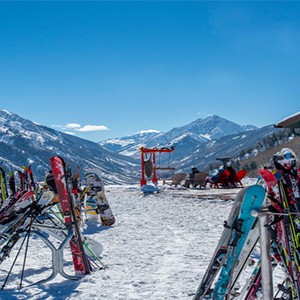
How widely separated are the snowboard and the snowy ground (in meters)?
0.32

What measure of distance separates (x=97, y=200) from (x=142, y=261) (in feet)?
17.2

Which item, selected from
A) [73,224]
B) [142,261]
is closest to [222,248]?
[73,224]

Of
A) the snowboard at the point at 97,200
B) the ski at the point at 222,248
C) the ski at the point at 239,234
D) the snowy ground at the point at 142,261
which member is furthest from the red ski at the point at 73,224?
the snowboard at the point at 97,200

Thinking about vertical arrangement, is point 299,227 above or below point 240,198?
below

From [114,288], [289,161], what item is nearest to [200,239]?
[114,288]

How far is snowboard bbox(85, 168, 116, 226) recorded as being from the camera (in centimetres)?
1077

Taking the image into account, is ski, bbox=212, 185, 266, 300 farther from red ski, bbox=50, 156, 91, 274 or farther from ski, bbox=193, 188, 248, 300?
red ski, bbox=50, 156, 91, 274

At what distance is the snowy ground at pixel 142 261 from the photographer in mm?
4871

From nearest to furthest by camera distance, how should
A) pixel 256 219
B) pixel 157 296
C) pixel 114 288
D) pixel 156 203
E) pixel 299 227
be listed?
pixel 299 227 < pixel 256 219 < pixel 157 296 < pixel 114 288 < pixel 156 203

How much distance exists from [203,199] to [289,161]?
13.0m

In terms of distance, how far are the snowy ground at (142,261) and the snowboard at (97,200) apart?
12.5 inches

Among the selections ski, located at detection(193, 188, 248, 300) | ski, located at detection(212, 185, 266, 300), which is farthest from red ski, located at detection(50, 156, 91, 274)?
ski, located at detection(212, 185, 266, 300)

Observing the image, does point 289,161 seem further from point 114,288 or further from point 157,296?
point 114,288

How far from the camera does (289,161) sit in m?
3.13
